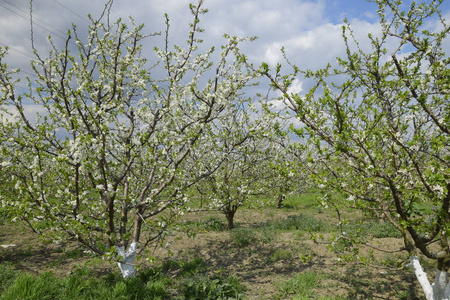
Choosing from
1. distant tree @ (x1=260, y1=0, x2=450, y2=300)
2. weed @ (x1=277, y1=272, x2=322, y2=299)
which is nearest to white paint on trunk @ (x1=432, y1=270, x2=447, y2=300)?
distant tree @ (x1=260, y1=0, x2=450, y2=300)

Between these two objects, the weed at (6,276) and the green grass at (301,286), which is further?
the weed at (6,276)

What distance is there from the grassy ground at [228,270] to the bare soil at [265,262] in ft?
0.09

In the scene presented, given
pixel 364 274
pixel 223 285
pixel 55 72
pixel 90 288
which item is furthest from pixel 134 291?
pixel 364 274

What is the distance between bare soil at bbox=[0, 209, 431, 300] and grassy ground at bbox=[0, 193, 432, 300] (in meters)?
0.03

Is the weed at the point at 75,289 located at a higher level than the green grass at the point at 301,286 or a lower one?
higher

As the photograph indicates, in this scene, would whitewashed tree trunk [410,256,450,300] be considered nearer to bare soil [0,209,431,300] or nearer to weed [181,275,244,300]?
bare soil [0,209,431,300]

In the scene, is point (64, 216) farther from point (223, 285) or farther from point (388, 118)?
point (388, 118)

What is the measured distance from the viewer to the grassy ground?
20.2 ft

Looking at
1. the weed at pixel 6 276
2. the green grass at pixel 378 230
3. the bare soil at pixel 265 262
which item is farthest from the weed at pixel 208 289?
the green grass at pixel 378 230

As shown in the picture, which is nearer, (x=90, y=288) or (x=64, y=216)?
(x=64, y=216)

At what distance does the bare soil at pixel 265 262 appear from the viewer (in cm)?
695

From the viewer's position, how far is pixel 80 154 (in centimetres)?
510

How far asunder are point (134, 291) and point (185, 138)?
3.91m

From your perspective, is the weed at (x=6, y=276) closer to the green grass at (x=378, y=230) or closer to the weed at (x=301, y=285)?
the weed at (x=301, y=285)
